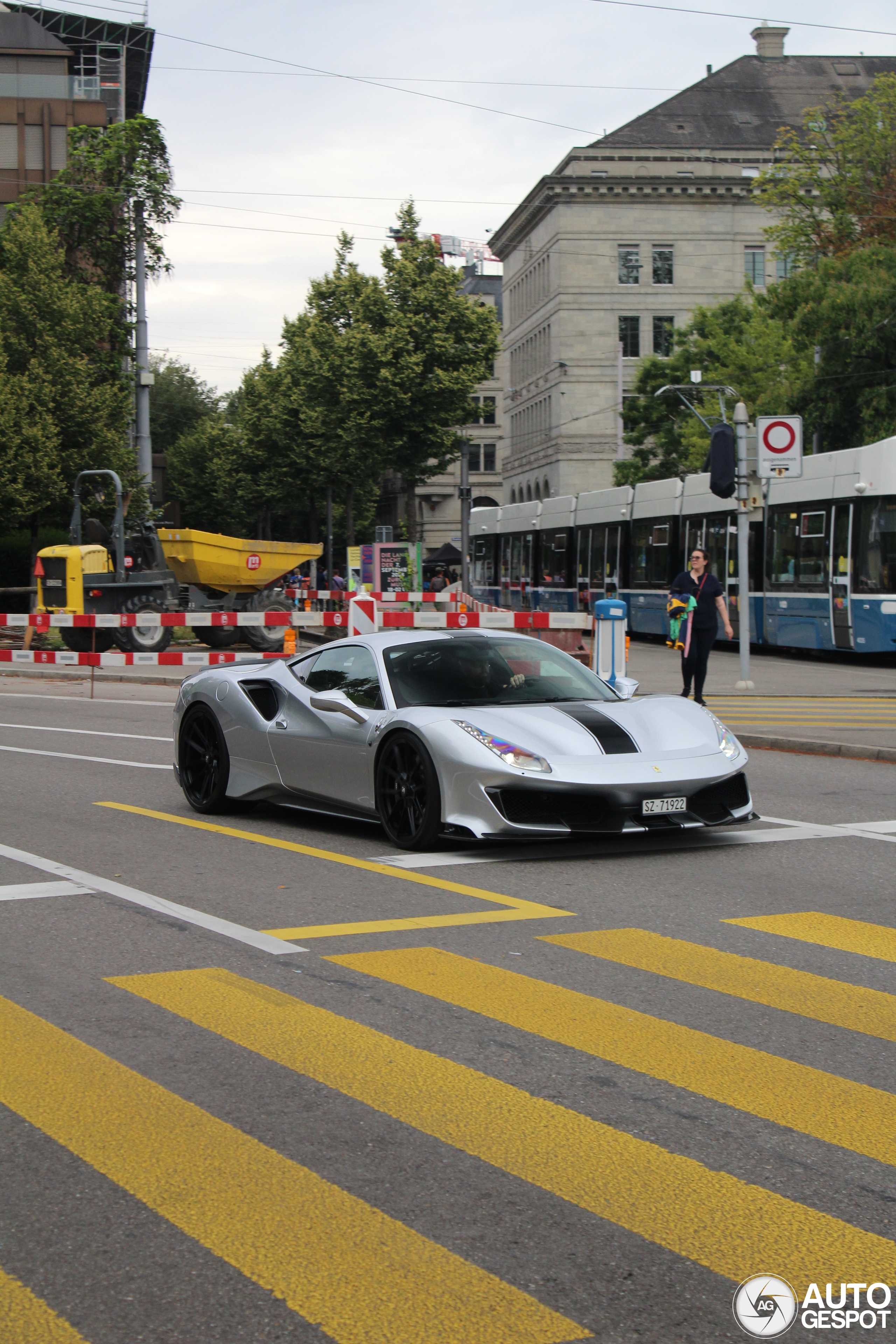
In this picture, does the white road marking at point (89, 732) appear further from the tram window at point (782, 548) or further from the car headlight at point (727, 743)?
the tram window at point (782, 548)

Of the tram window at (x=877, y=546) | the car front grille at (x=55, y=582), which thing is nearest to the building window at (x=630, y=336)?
the car front grille at (x=55, y=582)

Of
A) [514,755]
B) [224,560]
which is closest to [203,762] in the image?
[514,755]

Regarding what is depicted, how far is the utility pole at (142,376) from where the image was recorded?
50.9m

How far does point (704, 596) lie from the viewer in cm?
1717

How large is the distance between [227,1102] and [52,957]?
201 centimetres

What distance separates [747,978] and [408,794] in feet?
10.1

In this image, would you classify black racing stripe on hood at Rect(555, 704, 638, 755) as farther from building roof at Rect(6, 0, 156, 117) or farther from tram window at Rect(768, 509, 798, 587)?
building roof at Rect(6, 0, 156, 117)

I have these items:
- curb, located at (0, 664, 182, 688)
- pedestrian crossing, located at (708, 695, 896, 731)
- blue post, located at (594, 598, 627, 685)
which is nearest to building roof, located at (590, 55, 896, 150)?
curb, located at (0, 664, 182, 688)

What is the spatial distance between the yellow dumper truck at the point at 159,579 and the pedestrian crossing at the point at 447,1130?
69.7 ft

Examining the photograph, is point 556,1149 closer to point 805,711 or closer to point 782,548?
point 805,711

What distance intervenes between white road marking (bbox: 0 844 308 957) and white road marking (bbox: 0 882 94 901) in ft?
0.18

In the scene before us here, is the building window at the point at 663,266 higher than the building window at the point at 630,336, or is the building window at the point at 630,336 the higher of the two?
the building window at the point at 663,266

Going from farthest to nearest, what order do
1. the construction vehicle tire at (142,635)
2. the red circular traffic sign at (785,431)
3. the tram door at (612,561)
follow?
1. the tram door at (612,561)
2. the construction vehicle tire at (142,635)
3. the red circular traffic sign at (785,431)

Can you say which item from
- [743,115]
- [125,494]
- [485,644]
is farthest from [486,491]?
[485,644]
